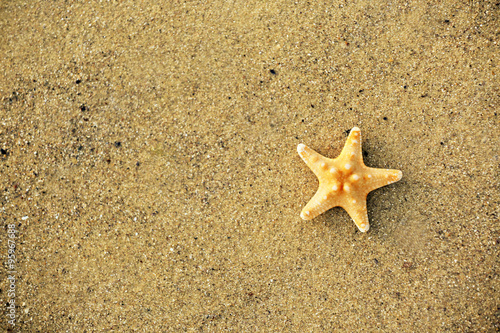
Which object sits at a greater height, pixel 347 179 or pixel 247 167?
pixel 347 179

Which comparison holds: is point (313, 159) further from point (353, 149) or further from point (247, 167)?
point (247, 167)

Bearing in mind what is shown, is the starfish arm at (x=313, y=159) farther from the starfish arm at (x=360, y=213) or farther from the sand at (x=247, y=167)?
the starfish arm at (x=360, y=213)

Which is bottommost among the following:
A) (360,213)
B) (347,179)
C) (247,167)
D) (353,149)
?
(360,213)

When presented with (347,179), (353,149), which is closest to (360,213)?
(347,179)

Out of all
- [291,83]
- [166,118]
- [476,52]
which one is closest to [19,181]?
[166,118]

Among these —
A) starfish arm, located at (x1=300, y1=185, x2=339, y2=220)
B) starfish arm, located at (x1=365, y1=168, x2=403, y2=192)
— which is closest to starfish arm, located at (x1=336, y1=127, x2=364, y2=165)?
starfish arm, located at (x1=365, y1=168, x2=403, y2=192)

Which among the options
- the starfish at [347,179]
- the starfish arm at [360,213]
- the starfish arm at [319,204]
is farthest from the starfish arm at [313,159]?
the starfish arm at [360,213]

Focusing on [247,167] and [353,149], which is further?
[247,167]

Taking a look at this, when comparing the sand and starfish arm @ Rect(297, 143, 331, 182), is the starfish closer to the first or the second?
starfish arm @ Rect(297, 143, 331, 182)
